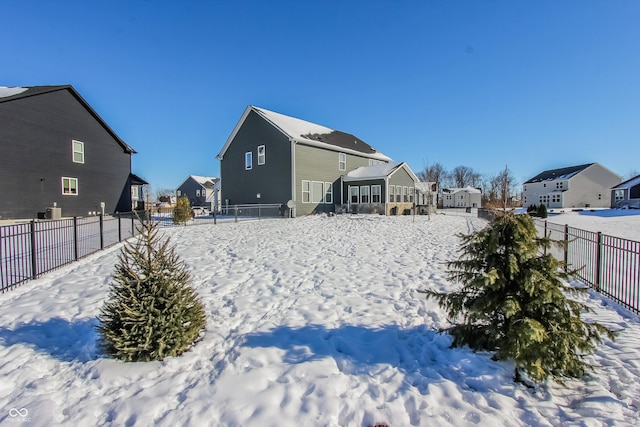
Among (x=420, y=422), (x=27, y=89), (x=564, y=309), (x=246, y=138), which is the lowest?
(x=420, y=422)

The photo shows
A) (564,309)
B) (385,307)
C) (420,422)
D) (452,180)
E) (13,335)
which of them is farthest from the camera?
(452,180)

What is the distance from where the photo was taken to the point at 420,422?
2592 mm

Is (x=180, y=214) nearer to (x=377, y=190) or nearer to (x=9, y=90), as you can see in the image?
(x=9, y=90)

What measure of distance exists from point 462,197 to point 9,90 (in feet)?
229

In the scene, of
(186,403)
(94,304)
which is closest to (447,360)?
(186,403)

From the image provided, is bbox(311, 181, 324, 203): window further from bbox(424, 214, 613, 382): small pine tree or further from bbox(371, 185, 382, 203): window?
bbox(424, 214, 613, 382): small pine tree

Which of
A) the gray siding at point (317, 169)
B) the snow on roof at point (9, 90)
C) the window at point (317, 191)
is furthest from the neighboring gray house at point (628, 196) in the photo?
the snow on roof at point (9, 90)

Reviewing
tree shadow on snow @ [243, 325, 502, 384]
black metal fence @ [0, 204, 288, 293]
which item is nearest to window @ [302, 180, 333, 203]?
black metal fence @ [0, 204, 288, 293]

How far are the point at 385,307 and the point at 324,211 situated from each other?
20.3 meters

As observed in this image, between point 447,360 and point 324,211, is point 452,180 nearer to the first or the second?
point 324,211

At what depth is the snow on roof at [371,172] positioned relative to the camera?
81.8 feet

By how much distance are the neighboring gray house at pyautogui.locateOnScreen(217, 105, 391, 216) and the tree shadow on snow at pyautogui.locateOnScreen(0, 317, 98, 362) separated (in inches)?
706

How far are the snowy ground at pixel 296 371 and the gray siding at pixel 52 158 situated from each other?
17.2 meters

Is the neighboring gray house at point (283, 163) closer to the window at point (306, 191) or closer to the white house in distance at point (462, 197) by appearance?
the window at point (306, 191)
